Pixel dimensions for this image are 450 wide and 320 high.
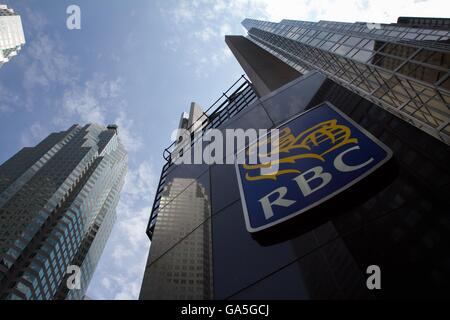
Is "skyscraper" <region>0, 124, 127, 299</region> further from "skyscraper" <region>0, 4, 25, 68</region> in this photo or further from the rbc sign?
the rbc sign

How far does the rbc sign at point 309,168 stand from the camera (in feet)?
21.5

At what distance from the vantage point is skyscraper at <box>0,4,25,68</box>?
151750 mm

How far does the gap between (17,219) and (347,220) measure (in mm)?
132930

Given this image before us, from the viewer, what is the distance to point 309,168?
7.53 meters

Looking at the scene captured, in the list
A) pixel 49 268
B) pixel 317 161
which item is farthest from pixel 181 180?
pixel 49 268

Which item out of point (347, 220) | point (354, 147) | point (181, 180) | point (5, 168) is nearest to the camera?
point (347, 220)

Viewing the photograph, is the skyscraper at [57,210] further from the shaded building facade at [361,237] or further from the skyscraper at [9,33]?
the shaded building facade at [361,237]

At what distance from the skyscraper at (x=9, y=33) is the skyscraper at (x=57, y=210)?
5421 centimetres

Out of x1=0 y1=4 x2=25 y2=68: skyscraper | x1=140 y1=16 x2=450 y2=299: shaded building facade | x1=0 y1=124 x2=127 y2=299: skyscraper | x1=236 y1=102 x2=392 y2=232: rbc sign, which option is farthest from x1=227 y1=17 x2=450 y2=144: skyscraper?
x1=0 y1=4 x2=25 y2=68: skyscraper

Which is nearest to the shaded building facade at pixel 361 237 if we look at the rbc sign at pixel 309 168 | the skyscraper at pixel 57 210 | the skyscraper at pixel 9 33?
the rbc sign at pixel 309 168

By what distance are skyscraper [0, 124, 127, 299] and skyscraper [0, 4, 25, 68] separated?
178 feet

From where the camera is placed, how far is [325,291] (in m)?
5.60
